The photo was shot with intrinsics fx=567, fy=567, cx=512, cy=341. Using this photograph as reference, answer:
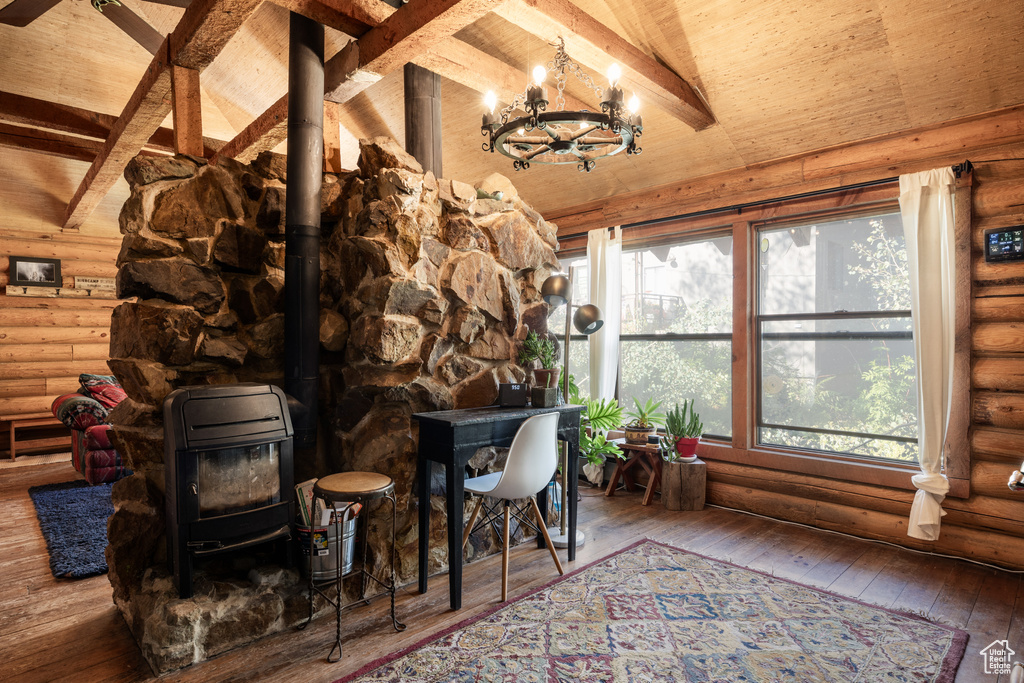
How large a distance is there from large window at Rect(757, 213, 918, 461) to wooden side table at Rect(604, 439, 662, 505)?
2.79 feet

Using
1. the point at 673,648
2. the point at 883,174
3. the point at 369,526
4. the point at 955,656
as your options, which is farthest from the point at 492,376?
the point at 883,174

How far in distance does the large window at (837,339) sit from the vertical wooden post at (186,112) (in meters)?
3.94

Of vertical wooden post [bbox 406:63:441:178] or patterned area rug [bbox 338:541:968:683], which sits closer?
patterned area rug [bbox 338:541:968:683]

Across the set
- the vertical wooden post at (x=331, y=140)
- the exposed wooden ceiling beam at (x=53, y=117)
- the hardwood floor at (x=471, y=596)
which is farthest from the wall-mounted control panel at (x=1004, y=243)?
the exposed wooden ceiling beam at (x=53, y=117)

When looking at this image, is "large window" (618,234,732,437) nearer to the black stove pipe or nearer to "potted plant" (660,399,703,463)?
"potted plant" (660,399,703,463)

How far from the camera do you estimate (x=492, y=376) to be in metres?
3.43

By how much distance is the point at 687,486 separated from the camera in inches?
173

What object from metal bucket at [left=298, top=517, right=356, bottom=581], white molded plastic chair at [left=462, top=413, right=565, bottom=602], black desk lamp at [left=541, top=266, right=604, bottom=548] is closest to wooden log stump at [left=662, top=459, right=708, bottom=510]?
black desk lamp at [left=541, top=266, right=604, bottom=548]

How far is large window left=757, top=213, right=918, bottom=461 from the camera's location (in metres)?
3.81

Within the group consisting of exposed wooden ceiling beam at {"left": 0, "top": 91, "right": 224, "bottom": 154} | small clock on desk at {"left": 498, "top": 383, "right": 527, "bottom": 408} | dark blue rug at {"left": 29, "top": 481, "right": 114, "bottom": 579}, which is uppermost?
exposed wooden ceiling beam at {"left": 0, "top": 91, "right": 224, "bottom": 154}

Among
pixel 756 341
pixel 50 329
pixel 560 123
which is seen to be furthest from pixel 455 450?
pixel 50 329

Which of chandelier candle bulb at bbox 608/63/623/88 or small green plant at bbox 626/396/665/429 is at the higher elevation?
chandelier candle bulb at bbox 608/63/623/88

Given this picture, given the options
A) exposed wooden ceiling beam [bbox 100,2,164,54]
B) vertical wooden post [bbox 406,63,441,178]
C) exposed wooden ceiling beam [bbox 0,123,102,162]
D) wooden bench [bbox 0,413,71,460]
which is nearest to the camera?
vertical wooden post [bbox 406,63,441,178]

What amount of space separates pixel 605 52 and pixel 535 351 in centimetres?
179
